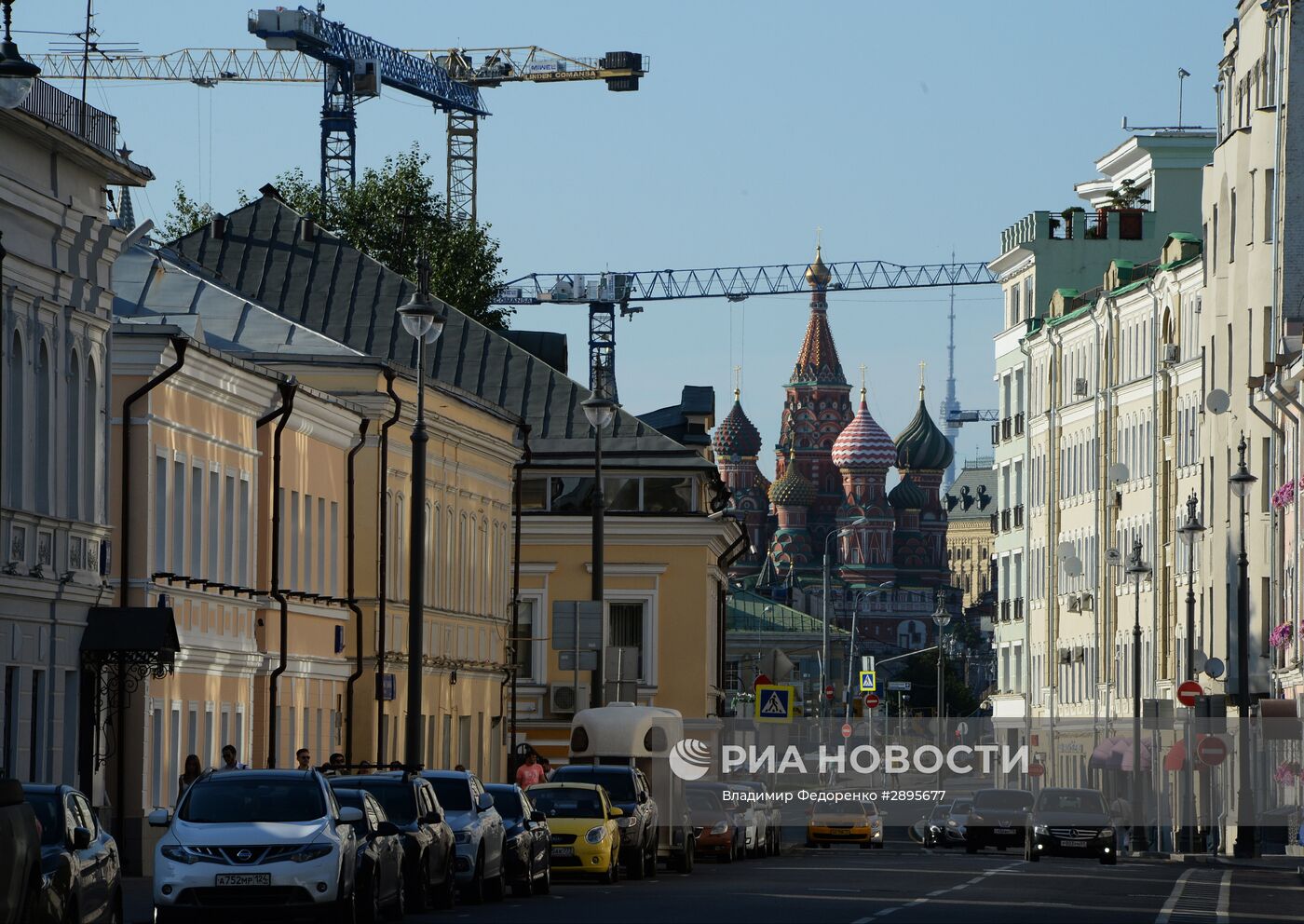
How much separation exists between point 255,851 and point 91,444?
13.4 meters

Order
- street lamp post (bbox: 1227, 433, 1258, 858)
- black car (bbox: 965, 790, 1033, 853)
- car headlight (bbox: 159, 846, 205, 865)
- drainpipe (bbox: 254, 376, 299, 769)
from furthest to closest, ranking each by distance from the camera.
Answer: black car (bbox: 965, 790, 1033, 853) → street lamp post (bbox: 1227, 433, 1258, 858) → drainpipe (bbox: 254, 376, 299, 769) → car headlight (bbox: 159, 846, 205, 865)

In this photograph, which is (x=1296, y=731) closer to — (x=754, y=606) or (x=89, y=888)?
(x=89, y=888)

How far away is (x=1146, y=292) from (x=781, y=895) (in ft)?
209

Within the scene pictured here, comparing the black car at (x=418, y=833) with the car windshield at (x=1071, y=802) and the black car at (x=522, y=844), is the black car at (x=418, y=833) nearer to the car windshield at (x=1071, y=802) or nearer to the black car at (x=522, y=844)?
the black car at (x=522, y=844)

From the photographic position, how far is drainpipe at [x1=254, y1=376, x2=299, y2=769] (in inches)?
1730

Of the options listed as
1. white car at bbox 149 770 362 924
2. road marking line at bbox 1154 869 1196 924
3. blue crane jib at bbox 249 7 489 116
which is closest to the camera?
white car at bbox 149 770 362 924

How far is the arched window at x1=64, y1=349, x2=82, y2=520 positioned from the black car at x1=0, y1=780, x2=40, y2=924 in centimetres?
1828

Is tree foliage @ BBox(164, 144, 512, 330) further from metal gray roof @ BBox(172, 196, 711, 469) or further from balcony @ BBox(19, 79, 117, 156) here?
balcony @ BBox(19, 79, 117, 156)

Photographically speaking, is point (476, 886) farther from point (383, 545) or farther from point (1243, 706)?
point (1243, 706)

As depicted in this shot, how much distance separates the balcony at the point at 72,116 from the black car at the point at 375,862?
10497 millimetres

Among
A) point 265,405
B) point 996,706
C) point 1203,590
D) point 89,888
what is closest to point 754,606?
point 996,706

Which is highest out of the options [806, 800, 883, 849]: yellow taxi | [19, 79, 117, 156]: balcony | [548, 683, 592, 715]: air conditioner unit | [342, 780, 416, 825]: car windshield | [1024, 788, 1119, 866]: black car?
[19, 79, 117, 156]: balcony

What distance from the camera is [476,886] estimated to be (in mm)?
31141

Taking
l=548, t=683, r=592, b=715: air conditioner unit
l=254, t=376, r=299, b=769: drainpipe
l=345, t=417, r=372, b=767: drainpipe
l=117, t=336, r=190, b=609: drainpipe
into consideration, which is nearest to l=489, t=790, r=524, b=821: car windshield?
l=117, t=336, r=190, b=609: drainpipe
